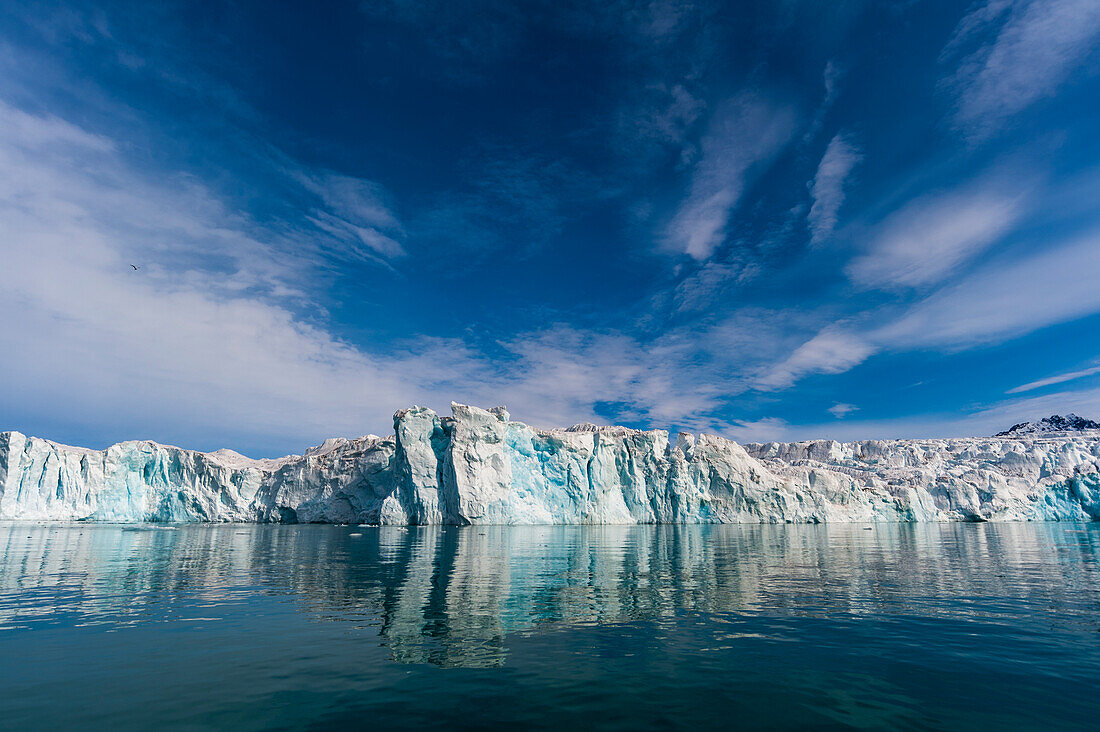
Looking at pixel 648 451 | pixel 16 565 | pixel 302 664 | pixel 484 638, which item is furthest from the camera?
pixel 648 451

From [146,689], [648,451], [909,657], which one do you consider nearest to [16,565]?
[146,689]

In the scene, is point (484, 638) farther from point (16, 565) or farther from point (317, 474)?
point (317, 474)

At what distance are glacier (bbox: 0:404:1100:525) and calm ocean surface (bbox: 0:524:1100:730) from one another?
52.8m

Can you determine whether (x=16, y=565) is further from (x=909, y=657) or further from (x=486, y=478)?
(x=486, y=478)

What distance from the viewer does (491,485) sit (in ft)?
247

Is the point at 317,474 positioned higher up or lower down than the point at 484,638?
higher up

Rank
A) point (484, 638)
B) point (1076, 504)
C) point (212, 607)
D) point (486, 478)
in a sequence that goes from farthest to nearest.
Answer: point (1076, 504), point (486, 478), point (212, 607), point (484, 638)

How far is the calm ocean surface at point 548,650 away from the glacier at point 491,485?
52.8 m

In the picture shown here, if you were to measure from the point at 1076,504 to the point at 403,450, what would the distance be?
12665cm

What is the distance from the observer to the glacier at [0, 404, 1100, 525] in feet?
248

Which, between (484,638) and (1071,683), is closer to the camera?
(1071,683)

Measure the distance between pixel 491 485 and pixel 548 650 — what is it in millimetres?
64979

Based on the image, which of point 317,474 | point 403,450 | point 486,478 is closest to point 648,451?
point 486,478

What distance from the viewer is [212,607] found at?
53.0 feet
